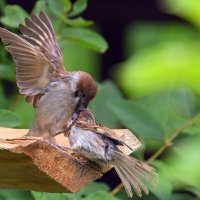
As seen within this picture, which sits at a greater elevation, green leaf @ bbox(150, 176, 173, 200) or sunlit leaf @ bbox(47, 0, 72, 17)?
sunlit leaf @ bbox(47, 0, 72, 17)

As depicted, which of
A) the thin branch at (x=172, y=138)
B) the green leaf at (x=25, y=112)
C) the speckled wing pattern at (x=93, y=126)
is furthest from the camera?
the green leaf at (x=25, y=112)

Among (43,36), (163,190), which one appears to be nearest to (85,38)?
(43,36)

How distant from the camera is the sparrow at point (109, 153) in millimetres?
1720

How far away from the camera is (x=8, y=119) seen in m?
2.06

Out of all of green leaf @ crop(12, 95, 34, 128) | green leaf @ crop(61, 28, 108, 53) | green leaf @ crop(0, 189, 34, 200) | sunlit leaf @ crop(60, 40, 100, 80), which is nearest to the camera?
green leaf @ crop(0, 189, 34, 200)

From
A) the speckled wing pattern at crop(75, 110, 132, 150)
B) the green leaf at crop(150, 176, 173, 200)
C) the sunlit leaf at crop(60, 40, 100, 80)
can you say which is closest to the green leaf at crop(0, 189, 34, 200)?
the speckled wing pattern at crop(75, 110, 132, 150)

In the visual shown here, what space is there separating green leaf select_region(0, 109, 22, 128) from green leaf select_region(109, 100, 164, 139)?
40cm

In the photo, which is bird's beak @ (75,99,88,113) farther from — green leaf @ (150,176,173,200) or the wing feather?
green leaf @ (150,176,173,200)

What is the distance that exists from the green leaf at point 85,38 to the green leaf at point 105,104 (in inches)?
7.9

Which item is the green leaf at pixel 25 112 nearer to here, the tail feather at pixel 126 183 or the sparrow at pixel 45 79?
the sparrow at pixel 45 79

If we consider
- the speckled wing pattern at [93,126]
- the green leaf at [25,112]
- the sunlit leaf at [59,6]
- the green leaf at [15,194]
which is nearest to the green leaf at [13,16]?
the sunlit leaf at [59,6]

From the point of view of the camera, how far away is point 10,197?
1.94 m

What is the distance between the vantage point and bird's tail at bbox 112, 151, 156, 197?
1724mm

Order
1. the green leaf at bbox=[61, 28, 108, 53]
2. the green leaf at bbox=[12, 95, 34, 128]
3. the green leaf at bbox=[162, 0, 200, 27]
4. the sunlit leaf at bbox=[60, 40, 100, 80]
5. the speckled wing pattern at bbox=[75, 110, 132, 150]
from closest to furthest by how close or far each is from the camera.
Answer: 1. the green leaf at bbox=[162, 0, 200, 27]
2. the speckled wing pattern at bbox=[75, 110, 132, 150]
3. the green leaf at bbox=[61, 28, 108, 53]
4. the green leaf at bbox=[12, 95, 34, 128]
5. the sunlit leaf at bbox=[60, 40, 100, 80]
